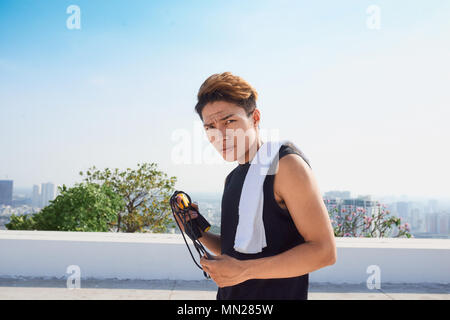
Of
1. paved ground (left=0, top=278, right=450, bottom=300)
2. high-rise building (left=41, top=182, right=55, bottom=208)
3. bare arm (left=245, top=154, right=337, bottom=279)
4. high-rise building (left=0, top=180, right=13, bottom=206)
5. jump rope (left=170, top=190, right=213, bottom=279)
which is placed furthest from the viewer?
high-rise building (left=0, top=180, right=13, bottom=206)

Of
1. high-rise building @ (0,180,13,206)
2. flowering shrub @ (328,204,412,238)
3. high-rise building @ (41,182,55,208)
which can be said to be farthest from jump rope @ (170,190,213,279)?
high-rise building @ (0,180,13,206)

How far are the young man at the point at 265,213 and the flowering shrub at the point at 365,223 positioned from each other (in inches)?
190

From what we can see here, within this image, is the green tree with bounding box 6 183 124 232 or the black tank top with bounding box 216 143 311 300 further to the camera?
the green tree with bounding box 6 183 124 232

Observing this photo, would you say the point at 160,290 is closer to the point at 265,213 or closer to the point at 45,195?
the point at 265,213

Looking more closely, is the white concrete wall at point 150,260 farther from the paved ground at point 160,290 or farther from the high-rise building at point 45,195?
the high-rise building at point 45,195

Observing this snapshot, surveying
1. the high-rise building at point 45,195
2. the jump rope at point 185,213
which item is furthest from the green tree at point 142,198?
the jump rope at point 185,213

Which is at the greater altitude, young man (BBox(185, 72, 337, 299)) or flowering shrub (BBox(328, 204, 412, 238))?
young man (BBox(185, 72, 337, 299))

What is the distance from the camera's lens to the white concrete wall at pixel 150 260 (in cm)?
396

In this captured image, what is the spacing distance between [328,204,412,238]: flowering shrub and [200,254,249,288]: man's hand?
4.97 meters

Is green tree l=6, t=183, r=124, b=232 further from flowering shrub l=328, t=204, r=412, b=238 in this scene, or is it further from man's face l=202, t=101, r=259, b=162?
man's face l=202, t=101, r=259, b=162

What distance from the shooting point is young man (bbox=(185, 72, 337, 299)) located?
0.85 m

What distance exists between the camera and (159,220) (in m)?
6.76

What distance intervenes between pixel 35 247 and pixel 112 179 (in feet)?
9.66
